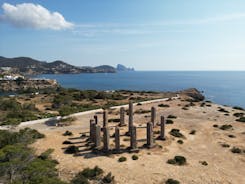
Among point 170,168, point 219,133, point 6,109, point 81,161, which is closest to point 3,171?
point 81,161

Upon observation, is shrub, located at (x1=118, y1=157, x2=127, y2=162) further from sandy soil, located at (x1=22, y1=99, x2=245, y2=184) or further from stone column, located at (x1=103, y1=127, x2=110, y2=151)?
stone column, located at (x1=103, y1=127, x2=110, y2=151)

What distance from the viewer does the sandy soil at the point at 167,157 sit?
889 inches

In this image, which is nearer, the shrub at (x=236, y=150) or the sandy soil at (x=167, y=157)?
the sandy soil at (x=167, y=157)

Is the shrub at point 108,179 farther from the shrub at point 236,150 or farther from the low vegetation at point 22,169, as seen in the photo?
the shrub at point 236,150

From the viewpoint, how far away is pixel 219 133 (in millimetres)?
36875

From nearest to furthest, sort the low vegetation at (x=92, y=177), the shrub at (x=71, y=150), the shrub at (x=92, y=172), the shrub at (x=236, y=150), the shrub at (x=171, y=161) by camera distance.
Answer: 1. the low vegetation at (x=92, y=177)
2. the shrub at (x=92, y=172)
3. the shrub at (x=171, y=161)
4. the shrub at (x=71, y=150)
5. the shrub at (x=236, y=150)

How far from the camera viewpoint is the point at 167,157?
27.3 meters

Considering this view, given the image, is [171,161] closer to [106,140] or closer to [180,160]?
[180,160]

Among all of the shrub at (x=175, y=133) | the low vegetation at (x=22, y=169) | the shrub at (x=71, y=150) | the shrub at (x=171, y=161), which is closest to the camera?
the low vegetation at (x=22, y=169)

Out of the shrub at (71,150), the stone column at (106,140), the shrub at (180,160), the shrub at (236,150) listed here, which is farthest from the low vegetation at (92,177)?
the shrub at (236,150)

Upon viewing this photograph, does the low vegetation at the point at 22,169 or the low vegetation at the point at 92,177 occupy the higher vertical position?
the low vegetation at the point at 22,169

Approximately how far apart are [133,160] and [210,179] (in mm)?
7625

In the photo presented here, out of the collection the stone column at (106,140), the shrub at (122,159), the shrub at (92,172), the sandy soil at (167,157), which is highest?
the stone column at (106,140)

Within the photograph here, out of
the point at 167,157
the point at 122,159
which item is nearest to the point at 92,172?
the point at 122,159
